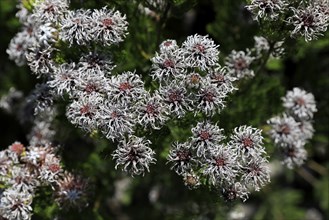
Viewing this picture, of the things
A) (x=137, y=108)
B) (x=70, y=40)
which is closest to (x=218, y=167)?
(x=137, y=108)

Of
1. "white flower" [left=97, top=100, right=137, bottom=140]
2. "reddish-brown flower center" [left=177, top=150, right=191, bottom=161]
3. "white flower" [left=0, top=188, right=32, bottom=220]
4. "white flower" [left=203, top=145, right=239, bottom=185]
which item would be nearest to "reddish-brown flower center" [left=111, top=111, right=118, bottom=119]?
"white flower" [left=97, top=100, right=137, bottom=140]

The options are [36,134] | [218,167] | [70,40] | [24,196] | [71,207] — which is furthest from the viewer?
[36,134]

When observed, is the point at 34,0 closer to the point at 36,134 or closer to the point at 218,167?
the point at 36,134

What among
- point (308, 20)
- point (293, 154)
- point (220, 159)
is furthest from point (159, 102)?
point (293, 154)

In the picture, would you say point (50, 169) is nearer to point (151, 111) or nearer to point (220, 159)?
point (151, 111)

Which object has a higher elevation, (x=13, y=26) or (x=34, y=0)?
(x=13, y=26)

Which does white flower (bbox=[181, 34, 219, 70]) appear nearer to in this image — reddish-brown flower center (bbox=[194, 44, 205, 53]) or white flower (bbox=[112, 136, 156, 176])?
reddish-brown flower center (bbox=[194, 44, 205, 53])

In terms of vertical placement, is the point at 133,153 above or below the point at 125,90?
below
